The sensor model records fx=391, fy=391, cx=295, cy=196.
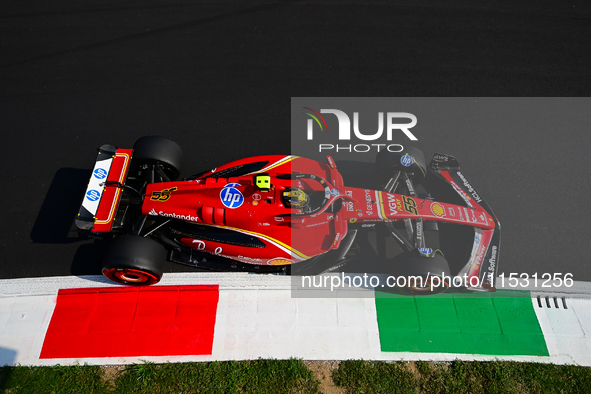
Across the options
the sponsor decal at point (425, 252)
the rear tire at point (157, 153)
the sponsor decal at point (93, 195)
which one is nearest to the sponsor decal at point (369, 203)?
the sponsor decal at point (425, 252)

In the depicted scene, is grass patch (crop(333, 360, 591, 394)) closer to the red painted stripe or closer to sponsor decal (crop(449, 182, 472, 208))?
the red painted stripe

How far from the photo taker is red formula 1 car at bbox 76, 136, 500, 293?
5906 millimetres

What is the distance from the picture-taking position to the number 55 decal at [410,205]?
20.5 feet

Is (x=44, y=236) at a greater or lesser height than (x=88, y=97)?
lesser

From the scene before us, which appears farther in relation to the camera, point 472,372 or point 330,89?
point 330,89

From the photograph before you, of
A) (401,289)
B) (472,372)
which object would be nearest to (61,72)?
(401,289)

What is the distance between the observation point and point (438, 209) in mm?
6344

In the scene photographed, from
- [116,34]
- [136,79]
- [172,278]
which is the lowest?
[172,278]

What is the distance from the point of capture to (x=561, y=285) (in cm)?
677

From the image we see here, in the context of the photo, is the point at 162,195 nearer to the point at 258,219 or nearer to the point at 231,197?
the point at 231,197

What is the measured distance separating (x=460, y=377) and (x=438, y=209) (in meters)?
2.56

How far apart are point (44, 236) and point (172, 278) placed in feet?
8.35

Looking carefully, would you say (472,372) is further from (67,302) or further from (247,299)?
(67,302)

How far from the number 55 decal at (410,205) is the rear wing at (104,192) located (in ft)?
14.8
